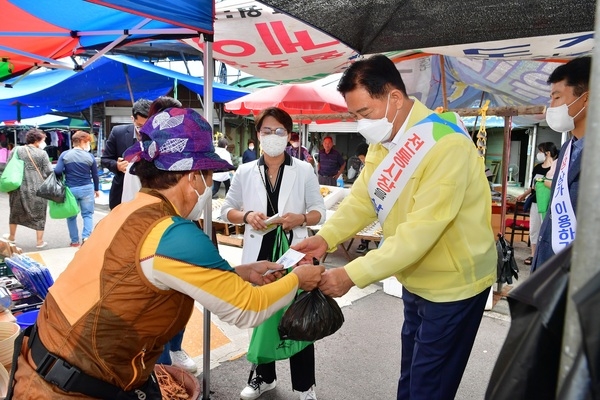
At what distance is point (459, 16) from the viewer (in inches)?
125

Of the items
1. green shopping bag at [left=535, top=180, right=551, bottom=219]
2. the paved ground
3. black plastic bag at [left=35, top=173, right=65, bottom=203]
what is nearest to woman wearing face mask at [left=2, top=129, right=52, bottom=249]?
black plastic bag at [left=35, top=173, right=65, bottom=203]

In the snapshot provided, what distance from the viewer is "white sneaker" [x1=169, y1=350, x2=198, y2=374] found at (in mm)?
3311

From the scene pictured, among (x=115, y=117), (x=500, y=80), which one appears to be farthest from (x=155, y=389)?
(x=115, y=117)

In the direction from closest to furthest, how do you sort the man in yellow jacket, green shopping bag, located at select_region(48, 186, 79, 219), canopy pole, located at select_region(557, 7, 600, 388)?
canopy pole, located at select_region(557, 7, 600, 388) < the man in yellow jacket < green shopping bag, located at select_region(48, 186, 79, 219)

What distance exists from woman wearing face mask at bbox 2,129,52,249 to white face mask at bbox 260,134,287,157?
5601mm

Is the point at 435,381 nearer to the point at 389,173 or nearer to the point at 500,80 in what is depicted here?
the point at 389,173

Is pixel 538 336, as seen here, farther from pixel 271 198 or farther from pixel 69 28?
pixel 69 28

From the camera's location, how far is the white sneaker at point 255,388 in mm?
2973

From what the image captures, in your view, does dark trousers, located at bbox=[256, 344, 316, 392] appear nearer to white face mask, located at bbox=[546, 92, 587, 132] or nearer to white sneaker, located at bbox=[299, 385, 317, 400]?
white sneaker, located at bbox=[299, 385, 317, 400]

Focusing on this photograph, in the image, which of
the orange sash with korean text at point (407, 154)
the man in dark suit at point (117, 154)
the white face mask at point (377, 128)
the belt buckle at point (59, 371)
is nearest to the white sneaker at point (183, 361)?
the man in dark suit at point (117, 154)

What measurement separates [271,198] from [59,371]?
182 cm

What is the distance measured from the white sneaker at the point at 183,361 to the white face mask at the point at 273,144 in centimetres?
173

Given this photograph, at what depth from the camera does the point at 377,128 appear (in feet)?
6.86

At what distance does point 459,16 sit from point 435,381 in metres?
2.56
